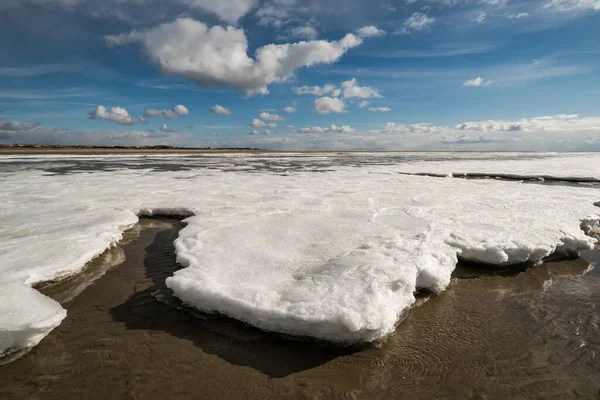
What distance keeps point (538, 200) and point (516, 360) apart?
23.1ft

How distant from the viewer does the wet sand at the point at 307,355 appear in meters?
2.46

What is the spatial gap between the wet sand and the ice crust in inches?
8.3

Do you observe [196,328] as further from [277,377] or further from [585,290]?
→ [585,290]

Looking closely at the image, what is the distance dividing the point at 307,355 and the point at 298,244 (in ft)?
7.19

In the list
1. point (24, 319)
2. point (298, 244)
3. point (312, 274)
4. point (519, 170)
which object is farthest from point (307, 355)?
point (519, 170)

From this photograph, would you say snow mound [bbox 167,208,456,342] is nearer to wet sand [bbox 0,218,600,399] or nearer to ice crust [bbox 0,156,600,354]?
ice crust [bbox 0,156,600,354]

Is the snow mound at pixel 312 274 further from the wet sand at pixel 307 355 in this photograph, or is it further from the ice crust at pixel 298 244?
the wet sand at pixel 307 355

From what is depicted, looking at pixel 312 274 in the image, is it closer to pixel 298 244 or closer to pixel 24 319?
pixel 298 244

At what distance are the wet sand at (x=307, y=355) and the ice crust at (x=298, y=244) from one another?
21cm

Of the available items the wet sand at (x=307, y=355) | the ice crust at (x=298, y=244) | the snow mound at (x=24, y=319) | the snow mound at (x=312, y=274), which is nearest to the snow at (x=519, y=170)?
the ice crust at (x=298, y=244)

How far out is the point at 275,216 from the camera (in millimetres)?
6641

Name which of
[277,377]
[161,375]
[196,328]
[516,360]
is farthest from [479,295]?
[161,375]

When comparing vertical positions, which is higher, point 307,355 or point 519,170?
point 519,170

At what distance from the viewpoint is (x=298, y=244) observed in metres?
4.93
